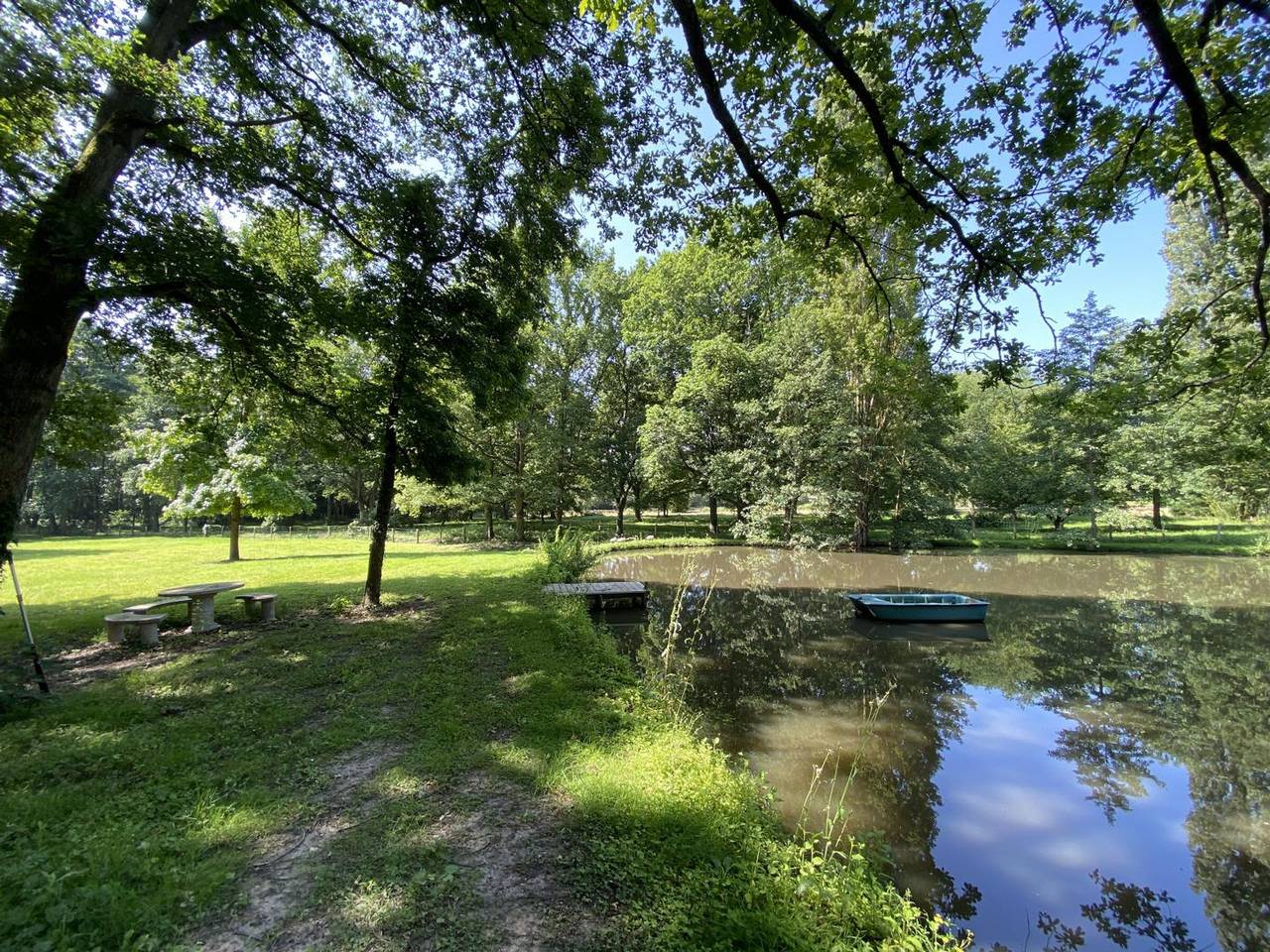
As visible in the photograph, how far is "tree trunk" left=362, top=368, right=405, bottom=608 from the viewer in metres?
8.56

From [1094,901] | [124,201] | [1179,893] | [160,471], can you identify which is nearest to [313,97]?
[124,201]

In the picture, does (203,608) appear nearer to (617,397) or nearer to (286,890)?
(286,890)

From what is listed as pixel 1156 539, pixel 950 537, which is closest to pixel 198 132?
pixel 950 537

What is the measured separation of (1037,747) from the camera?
22.0 feet

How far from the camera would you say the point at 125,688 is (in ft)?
19.0

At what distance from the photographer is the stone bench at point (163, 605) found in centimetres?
799

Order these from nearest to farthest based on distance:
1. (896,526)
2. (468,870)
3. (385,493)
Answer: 1. (468,870)
2. (385,493)
3. (896,526)

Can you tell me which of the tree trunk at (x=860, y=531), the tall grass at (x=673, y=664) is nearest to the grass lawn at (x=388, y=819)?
the tall grass at (x=673, y=664)

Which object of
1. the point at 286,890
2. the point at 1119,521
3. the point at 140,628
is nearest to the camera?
the point at 286,890

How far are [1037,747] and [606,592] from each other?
340 inches

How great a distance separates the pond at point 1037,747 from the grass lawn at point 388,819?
1.59 m

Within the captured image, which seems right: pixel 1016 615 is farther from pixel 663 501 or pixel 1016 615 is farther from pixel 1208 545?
Answer: pixel 663 501

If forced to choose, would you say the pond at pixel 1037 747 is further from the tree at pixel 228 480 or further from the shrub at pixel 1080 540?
the shrub at pixel 1080 540

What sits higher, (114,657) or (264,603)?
(264,603)
